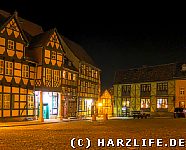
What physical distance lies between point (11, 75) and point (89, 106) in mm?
23857

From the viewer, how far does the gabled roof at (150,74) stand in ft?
226

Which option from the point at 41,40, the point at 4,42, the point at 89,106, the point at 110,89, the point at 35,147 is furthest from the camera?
the point at 110,89

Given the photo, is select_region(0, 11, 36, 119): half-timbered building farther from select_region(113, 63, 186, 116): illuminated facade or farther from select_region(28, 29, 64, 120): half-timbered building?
select_region(113, 63, 186, 116): illuminated facade

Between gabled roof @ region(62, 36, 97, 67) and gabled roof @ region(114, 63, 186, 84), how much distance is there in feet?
50.5

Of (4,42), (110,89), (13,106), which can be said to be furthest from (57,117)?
(110,89)

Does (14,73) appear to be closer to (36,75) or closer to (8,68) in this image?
(8,68)

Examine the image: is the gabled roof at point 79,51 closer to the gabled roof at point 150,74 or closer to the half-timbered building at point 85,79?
the half-timbered building at point 85,79

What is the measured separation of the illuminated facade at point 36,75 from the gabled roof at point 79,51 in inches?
18.2

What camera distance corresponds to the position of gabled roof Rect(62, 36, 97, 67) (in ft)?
186

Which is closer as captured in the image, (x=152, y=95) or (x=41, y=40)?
(x=41, y=40)

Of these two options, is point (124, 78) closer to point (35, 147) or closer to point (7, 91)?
point (7, 91)

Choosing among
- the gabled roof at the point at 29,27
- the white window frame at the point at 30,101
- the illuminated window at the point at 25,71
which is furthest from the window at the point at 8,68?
the gabled roof at the point at 29,27

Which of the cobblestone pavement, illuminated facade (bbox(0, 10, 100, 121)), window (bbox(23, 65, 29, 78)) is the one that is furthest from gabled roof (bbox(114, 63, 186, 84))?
the cobblestone pavement

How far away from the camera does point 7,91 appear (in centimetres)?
3762
